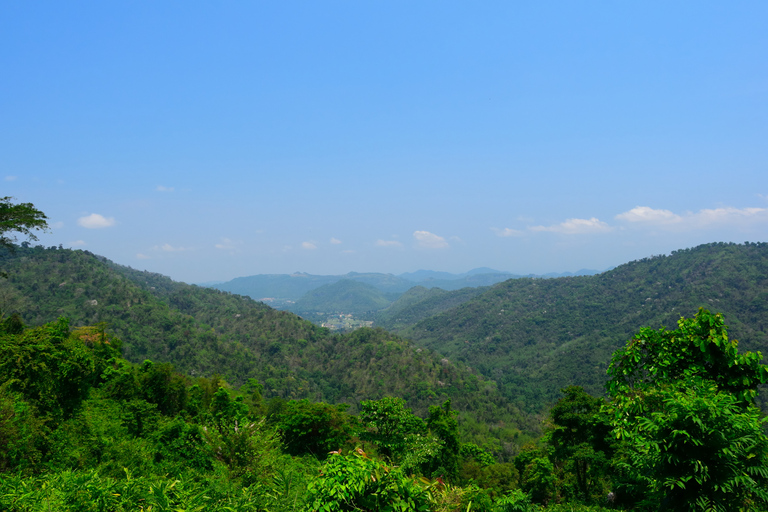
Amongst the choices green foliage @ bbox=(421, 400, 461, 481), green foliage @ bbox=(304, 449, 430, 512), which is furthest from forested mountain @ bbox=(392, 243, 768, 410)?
green foliage @ bbox=(304, 449, 430, 512)

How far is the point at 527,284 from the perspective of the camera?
18888 centimetres

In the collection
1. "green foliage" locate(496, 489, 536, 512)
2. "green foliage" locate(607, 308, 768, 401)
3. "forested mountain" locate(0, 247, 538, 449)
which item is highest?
"green foliage" locate(607, 308, 768, 401)

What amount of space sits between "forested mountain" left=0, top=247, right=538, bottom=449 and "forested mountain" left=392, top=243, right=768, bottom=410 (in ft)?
78.3

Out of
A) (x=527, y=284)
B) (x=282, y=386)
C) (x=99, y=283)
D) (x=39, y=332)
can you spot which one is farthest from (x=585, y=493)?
(x=527, y=284)

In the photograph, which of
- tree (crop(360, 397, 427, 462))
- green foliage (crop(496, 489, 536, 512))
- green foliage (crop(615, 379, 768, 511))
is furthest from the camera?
tree (crop(360, 397, 427, 462))

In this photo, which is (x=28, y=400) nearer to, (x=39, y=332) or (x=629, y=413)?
(x=39, y=332)

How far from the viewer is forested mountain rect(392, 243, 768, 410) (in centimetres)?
9625

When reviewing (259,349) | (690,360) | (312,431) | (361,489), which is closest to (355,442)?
(312,431)

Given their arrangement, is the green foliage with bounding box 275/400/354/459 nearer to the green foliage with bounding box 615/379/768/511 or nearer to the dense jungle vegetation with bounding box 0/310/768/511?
the dense jungle vegetation with bounding box 0/310/768/511

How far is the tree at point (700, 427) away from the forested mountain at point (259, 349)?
6377 cm

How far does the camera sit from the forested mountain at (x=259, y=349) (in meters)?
68.1

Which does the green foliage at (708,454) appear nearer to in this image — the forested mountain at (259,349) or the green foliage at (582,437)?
the green foliage at (582,437)

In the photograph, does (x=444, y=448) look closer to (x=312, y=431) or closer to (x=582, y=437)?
(x=582, y=437)

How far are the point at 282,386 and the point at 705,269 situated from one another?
5494 inches
